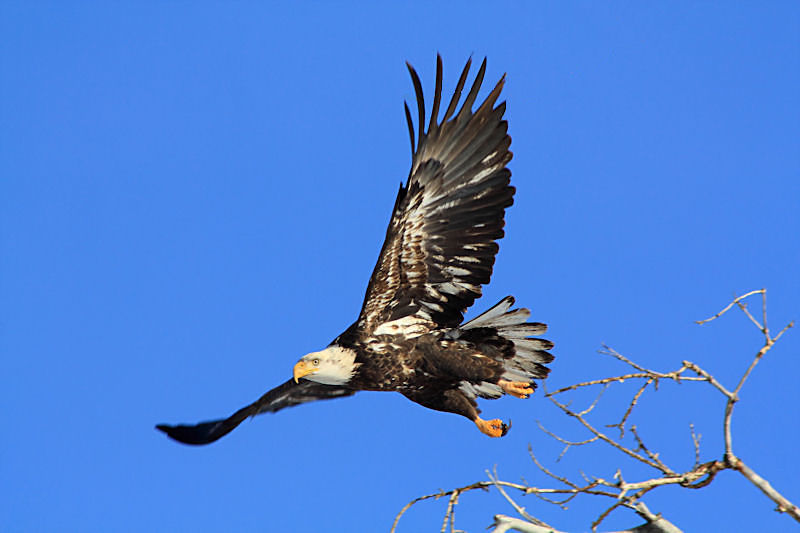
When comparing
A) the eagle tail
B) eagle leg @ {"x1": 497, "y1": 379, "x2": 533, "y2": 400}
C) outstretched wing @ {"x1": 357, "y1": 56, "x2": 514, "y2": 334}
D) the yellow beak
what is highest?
outstretched wing @ {"x1": 357, "y1": 56, "x2": 514, "y2": 334}

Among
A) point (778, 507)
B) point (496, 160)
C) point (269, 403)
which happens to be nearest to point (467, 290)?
point (496, 160)

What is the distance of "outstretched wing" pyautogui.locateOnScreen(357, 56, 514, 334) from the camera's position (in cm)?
747

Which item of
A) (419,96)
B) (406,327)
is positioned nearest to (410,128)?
(419,96)

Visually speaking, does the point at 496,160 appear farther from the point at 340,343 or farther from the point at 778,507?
the point at 778,507

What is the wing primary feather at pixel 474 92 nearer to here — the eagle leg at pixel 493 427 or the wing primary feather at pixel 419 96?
the wing primary feather at pixel 419 96

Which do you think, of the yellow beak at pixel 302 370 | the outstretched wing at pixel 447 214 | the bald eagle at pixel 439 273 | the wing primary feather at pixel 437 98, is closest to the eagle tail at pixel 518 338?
the bald eagle at pixel 439 273

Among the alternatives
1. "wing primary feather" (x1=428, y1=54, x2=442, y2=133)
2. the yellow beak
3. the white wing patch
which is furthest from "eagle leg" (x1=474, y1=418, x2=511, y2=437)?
"wing primary feather" (x1=428, y1=54, x2=442, y2=133)

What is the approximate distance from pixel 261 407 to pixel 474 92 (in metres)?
3.90

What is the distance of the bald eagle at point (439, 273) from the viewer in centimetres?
748

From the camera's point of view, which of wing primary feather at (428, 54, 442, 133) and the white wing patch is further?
the white wing patch

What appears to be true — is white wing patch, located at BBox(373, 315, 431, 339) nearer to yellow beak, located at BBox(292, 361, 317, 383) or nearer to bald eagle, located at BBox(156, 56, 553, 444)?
bald eagle, located at BBox(156, 56, 553, 444)

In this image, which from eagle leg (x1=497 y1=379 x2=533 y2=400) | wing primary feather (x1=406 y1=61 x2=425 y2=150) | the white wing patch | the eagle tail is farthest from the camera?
eagle leg (x1=497 y1=379 x2=533 y2=400)

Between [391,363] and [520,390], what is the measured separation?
3.98 ft

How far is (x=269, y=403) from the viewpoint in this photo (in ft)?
29.9
